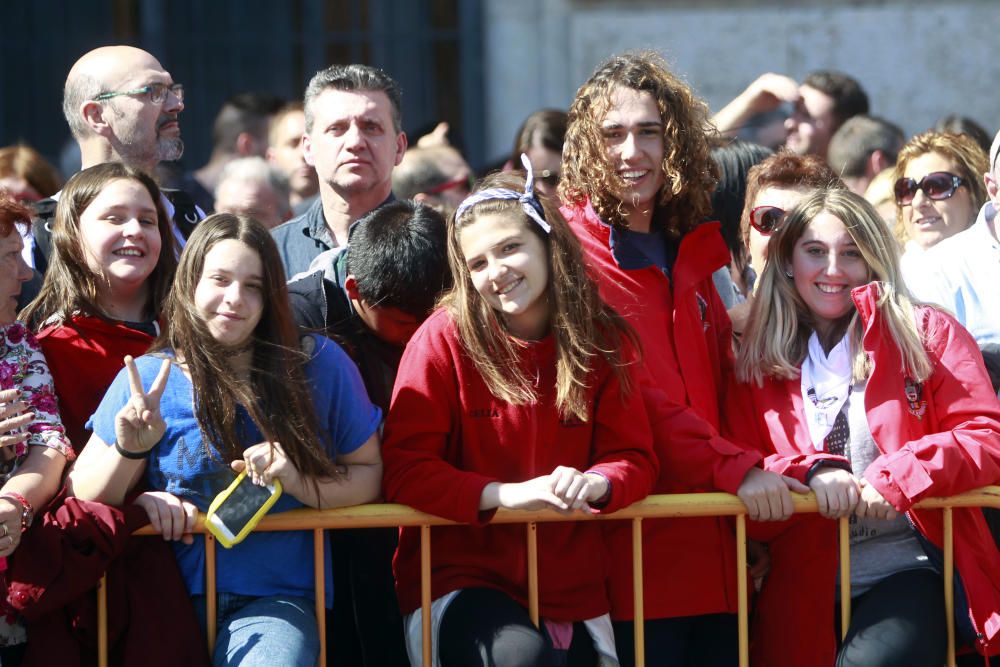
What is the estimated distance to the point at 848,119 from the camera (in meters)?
7.20

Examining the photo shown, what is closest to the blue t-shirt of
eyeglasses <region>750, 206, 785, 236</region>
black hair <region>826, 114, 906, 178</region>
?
eyeglasses <region>750, 206, 785, 236</region>

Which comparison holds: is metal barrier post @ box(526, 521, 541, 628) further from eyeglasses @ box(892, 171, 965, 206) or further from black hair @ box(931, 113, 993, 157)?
black hair @ box(931, 113, 993, 157)

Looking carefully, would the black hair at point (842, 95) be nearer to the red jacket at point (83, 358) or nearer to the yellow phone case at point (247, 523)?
the red jacket at point (83, 358)

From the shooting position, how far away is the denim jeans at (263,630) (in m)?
3.69

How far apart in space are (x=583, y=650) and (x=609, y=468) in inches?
18.7

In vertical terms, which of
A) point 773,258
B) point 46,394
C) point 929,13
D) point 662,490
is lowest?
point 662,490

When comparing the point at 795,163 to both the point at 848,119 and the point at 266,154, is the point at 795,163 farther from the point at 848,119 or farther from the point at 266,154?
the point at 266,154

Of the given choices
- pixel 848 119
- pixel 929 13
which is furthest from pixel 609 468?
pixel 929 13

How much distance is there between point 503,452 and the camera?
13.0ft

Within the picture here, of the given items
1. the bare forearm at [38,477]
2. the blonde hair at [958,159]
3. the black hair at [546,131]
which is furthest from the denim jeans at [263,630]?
the black hair at [546,131]

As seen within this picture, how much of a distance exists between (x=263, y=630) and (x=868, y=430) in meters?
1.67

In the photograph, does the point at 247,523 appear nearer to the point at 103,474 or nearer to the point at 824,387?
the point at 103,474

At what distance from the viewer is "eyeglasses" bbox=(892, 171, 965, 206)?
5.40 m

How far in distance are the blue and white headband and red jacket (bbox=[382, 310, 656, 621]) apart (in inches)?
11.7
